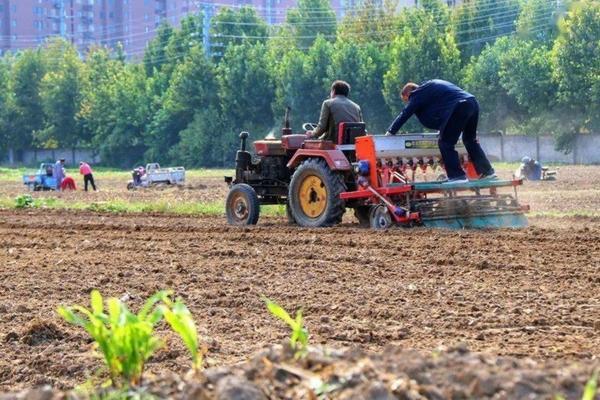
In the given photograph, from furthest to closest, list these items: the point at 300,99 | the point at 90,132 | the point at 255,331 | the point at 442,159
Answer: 1. the point at 90,132
2. the point at 300,99
3. the point at 442,159
4. the point at 255,331

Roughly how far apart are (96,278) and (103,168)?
79784mm

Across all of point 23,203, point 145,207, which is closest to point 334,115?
point 145,207

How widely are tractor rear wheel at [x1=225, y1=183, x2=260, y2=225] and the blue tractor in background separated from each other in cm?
2823

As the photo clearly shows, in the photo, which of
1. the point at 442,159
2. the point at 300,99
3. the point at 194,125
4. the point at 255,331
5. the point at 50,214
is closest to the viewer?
the point at 255,331

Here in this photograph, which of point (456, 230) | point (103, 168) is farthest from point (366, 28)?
point (456, 230)

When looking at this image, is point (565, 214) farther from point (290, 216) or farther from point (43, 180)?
point (43, 180)

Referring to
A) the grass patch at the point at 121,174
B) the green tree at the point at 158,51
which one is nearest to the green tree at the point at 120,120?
the grass patch at the point at 121,174

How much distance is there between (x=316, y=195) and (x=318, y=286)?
19.4 ft

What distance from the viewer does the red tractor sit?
15398 mm

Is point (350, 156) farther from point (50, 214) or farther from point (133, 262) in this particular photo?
point (50, 214)

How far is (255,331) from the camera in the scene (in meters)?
8.55

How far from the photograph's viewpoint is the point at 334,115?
Result: 16312 mm

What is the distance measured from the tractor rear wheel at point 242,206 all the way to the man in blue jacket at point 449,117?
8.75 feet

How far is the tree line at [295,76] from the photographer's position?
6362cm
